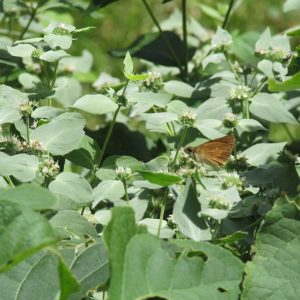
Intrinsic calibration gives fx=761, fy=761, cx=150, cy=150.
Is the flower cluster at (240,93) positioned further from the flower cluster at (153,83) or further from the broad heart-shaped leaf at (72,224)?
the broad heart-shaped leaf at (72,224)

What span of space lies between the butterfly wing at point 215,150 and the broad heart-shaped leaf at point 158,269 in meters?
0.30

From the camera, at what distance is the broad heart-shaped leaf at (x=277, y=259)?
1.00 meters

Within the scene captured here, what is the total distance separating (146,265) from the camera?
928mm

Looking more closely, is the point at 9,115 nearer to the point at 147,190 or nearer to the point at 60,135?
the point at 60,135

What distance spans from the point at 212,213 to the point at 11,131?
0.50 meters

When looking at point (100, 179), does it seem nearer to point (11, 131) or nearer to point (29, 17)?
point (11, 131)

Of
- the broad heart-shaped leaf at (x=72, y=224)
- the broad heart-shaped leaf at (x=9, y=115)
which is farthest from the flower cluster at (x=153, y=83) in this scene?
the broad heart-shaped leaf at (x=72, y=224)

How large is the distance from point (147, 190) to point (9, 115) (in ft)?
0.90

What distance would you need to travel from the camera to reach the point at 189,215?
3.66 ft

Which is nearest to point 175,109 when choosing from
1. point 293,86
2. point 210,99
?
point 210,99

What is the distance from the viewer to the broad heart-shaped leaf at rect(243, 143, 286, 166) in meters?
1.37

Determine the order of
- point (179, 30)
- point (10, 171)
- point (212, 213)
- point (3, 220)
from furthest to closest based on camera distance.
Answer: point (179, 30)
point (10, 171)
point (212, 213)
point (3, 220)

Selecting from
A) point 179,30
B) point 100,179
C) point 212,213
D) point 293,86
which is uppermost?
point 293,86

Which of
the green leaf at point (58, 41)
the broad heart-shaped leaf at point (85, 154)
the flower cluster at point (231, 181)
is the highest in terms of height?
the green leaf at point (58, 41)
